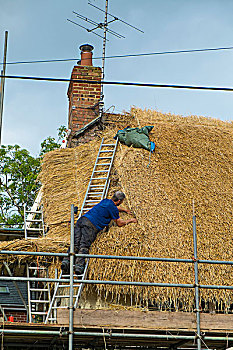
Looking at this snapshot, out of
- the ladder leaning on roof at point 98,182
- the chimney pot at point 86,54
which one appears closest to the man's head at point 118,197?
the ladder leaning on roof at point 98,182

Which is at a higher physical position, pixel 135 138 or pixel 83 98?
pixel 83 98

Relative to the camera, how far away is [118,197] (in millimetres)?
9172

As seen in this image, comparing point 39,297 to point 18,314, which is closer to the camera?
point 39,297

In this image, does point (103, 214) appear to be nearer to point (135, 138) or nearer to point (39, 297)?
point (39, 297)

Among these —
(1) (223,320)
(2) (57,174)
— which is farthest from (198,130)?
(1) (223,320)

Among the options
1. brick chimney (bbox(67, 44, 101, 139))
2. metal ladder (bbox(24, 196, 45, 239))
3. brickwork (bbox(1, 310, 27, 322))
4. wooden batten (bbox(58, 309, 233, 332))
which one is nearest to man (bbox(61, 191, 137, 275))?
wooden batten (bbox(58, 309, 233, 332))

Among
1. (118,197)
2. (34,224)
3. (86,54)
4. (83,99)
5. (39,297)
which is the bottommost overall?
(39,297)

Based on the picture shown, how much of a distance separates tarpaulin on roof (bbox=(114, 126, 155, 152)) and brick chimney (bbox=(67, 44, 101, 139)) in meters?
1.79

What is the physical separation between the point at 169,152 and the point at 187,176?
0.78 meters

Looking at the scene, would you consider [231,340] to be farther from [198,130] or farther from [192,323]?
[198,130]

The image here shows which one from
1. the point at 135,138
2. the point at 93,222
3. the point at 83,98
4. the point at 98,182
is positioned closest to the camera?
the point at 93,222

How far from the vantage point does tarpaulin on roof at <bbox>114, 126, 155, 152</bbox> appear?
10891 millimetres

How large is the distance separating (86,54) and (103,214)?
5950 mm

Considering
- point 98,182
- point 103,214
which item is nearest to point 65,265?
point 103,214
